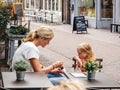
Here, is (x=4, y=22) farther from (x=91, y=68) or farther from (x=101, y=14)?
(x=101, y=14)

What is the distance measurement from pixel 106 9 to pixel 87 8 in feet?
7.45

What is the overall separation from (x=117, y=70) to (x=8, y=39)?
3.06 m

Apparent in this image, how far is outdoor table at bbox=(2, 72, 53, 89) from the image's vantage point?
538 cm

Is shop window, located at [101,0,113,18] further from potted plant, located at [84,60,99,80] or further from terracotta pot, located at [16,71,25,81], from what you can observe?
terracotta pot, located at [16,71,25,81]

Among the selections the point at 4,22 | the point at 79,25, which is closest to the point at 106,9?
the point at 79,25

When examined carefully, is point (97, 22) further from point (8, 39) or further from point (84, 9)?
point (8, 39)

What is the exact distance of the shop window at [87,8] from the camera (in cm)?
2969

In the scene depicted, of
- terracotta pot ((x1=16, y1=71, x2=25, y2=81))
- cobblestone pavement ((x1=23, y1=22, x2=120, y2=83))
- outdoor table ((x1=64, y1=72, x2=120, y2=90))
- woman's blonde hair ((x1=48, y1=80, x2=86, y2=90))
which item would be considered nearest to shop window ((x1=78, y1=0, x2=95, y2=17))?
cobblestone pavement ((x1=23, y1=22, x2=120, y2=83))

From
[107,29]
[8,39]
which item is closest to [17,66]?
[8,39]

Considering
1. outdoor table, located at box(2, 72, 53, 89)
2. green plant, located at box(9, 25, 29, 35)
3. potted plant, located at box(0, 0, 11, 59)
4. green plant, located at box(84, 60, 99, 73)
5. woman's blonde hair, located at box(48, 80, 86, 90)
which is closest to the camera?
woman's blonde hair, located at box(48, 80, 86, 90)

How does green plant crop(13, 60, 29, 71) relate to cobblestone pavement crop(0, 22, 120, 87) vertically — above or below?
above

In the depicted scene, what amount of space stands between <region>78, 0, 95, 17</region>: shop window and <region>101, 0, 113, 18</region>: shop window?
0.96 meters

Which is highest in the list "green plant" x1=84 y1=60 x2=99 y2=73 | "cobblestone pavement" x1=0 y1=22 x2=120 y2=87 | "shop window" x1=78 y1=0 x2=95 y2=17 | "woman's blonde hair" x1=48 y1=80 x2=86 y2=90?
"shop window" x1=78 y1=0 x2=95 y2=17

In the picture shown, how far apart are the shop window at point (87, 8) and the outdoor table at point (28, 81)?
23.6 metres
